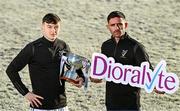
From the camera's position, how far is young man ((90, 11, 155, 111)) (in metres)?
5.36

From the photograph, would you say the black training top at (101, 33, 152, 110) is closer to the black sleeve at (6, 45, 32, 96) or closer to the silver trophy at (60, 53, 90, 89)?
the silver trophy at (60, 53, 90, 89)

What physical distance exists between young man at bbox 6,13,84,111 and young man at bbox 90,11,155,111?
0.44 m

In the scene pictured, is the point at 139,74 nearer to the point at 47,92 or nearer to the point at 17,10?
the point at 47,92

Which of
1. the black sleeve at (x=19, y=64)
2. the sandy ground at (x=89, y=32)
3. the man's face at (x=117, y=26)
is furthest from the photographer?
the sandy ground at (x=89, y=32)

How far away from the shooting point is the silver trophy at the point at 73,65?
5406 millimetres

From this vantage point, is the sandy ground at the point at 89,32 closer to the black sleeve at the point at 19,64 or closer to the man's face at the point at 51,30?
the black sleeve at the point at 19,64

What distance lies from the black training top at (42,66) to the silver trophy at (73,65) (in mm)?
100

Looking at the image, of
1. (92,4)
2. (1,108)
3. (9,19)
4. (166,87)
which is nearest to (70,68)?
(166,87)

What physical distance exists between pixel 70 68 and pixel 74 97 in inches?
136

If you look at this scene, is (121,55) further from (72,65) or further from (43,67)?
(43,67)

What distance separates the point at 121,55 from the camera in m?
5.42

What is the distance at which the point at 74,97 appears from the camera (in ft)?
29.0

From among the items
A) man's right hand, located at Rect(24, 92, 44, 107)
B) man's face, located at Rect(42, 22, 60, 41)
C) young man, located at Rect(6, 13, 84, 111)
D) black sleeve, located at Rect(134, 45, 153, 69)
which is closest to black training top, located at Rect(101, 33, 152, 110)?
black sleeve, located at Rect(134, 45, 153, 69)

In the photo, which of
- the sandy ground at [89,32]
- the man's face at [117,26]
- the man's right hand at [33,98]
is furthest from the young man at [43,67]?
the sandy ground at [89,32]
